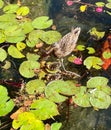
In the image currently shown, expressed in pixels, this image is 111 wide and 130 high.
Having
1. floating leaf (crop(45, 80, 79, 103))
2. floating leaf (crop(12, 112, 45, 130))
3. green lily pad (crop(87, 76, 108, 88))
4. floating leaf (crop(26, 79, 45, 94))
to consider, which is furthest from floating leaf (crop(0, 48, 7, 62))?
green lily pad (crop(87, 76, 108, 88))

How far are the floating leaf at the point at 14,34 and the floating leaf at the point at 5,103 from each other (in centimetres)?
53

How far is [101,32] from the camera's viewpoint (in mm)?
2768

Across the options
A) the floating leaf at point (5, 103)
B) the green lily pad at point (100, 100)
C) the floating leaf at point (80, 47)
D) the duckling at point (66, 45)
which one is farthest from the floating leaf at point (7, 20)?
the green lily pad at point (100, 100)

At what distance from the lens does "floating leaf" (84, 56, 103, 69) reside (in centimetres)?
248

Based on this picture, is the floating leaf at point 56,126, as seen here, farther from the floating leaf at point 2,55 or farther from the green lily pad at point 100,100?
the floating leaf at point 2,55

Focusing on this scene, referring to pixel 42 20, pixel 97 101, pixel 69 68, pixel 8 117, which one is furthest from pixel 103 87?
pixel 42 20

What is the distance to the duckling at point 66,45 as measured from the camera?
2.54m

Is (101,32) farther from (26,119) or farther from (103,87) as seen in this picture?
(26,119)

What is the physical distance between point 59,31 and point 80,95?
0.76 m

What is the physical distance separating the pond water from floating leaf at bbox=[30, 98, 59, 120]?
0.09 metres

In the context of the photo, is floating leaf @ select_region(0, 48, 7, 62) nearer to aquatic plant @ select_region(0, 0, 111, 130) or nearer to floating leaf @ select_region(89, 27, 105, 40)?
aquatic plant @ select_region(0, 0, 111, 130)

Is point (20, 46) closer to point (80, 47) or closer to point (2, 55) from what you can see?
point (2, 55)

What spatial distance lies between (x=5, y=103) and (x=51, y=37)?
0.77 m

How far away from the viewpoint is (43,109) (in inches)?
84.4
